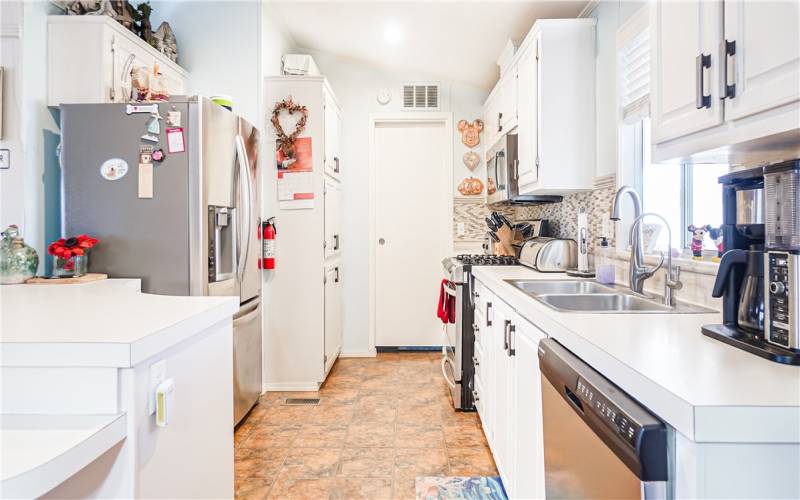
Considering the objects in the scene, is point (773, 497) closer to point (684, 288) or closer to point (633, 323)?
point (633, 323)

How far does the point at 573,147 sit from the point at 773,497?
6.88 ft

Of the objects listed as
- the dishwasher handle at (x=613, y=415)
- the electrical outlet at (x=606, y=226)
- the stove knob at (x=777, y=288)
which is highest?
the electrical outlet at (x=606, y=226)

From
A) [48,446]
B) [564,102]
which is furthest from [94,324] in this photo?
[564,102]

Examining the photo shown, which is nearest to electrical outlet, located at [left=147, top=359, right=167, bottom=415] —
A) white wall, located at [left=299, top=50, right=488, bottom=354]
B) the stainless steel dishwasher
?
the stainless steel dishwasher

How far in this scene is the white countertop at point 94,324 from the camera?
90 cm

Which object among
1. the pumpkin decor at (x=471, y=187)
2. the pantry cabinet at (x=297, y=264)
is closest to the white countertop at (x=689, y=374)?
the pantry cabinet at (x=297, y=264)

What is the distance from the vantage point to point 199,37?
3.15 metres

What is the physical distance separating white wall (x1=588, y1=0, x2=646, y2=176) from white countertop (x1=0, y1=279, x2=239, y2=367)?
6.45 feet

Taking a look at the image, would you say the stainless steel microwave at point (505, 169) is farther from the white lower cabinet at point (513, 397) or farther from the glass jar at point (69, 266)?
the glass jar at point (69, 266)

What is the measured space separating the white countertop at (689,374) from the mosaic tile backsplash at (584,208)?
3.78 ft

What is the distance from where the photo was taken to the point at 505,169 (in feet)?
10.4

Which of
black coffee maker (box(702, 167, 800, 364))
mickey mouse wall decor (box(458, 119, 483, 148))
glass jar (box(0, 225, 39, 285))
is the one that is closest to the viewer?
black coffee maker (box(702, 167, 800, 364))

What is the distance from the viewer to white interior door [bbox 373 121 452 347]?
4.37 meters

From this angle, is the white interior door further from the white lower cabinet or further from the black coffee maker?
the black coffee maker
